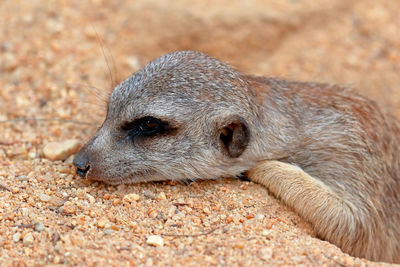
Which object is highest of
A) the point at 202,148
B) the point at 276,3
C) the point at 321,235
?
the point at 276,3

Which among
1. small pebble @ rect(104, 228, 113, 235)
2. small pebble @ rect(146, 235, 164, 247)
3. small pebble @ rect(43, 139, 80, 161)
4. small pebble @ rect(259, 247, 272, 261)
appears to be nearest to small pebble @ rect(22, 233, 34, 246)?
small pebble @ rect(104, 228, 113, 235)

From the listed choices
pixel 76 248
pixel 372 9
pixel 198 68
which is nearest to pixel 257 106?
pixel 198 68

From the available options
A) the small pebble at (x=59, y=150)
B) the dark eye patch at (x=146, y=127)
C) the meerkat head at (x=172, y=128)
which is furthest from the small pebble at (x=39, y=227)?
the small pebble at (x=59, y=150)

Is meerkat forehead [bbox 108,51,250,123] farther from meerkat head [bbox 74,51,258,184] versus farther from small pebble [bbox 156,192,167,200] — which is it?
small pebble [bbox 156,192,167,200]

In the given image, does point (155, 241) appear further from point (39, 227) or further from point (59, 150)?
point (59, 150)

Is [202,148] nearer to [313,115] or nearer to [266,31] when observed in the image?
[313,115]

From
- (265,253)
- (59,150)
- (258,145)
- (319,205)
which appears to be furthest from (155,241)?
(59,150)
